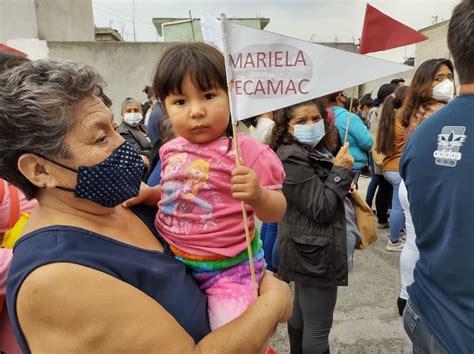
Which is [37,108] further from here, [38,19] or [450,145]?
[38,19]

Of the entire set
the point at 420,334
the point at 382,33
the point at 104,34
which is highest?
the point at 104,34

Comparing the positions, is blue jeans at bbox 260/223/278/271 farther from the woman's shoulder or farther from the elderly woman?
the elderly woman

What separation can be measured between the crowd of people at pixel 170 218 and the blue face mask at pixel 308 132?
66 centimetres

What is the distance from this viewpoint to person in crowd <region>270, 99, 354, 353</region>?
7.11ft

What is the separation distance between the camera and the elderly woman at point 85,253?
3.03 feet

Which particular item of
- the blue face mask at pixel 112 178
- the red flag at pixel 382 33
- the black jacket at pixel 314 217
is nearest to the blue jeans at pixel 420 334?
the black jacket at pixel 314 217

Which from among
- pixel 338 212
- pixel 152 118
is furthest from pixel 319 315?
pixel 152 118

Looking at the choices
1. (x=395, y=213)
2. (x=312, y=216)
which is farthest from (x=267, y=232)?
(x=312, y=216)

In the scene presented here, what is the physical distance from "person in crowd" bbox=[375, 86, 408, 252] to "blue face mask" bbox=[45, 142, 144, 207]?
13.1ft

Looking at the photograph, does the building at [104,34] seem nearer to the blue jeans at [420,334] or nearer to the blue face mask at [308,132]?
the blue face mask at [308,132]

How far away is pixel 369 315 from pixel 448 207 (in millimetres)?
2353

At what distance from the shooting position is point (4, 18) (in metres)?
10.7

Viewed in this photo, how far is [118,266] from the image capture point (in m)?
1.05

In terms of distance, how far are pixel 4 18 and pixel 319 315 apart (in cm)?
1232
